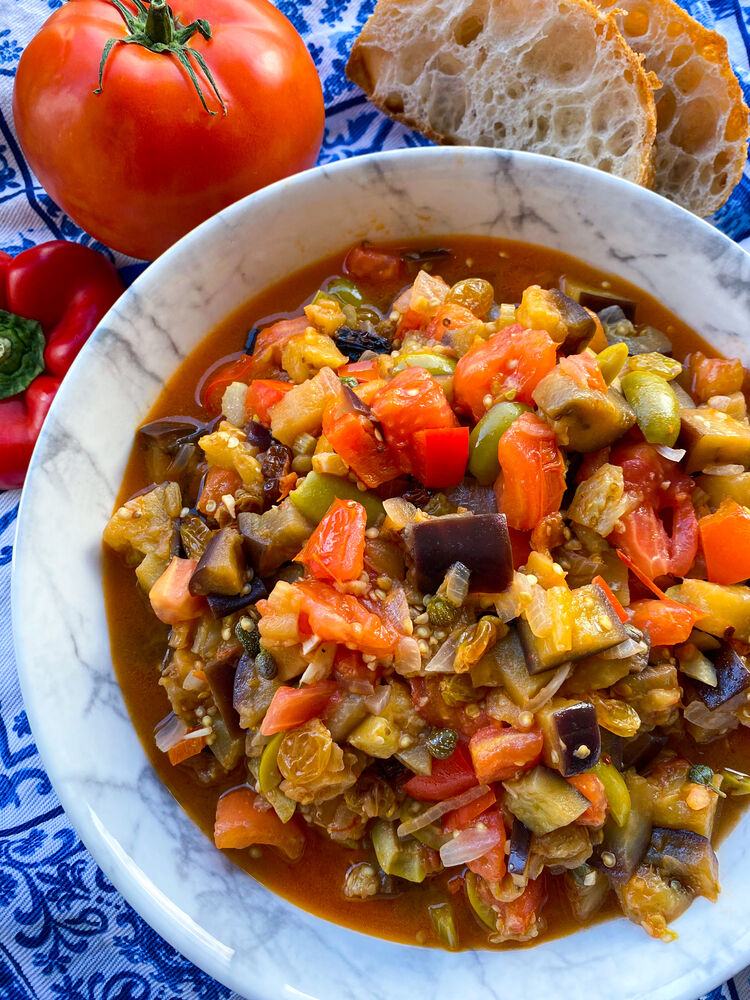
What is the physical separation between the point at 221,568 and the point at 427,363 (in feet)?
4.01

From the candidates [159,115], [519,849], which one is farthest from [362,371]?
[519,849]

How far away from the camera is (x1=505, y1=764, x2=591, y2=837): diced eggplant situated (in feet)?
9.78

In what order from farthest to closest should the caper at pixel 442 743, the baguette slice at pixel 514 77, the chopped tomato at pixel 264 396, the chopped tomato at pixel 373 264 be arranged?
the baguette slice at pixel 514 77 → the chopped tomato at pixel 373 264 → the chopped tomato at pixel 264 396 → the caper at pixel 442 743

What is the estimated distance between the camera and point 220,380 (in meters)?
3.84

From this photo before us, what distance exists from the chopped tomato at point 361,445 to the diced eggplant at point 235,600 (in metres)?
0.62

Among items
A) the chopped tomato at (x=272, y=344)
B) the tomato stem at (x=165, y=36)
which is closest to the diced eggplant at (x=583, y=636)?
the chopped tomato at (x=272, y=344)

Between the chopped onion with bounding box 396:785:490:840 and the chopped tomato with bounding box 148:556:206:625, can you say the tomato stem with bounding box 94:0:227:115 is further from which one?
the chopped onion with bounding box 396:785:490:840

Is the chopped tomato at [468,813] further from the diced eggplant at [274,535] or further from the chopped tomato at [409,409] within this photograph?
the chopped tomato at [409,409]

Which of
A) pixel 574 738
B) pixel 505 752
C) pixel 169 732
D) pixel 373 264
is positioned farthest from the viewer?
pixel 373 264

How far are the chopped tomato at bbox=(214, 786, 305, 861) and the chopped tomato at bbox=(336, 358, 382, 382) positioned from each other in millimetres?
1877

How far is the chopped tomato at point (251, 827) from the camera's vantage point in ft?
11.1

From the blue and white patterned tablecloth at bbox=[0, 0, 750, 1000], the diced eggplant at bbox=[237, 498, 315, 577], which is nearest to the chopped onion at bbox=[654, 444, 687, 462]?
the diced eggplant at bbox=[237, 498, 315, 577]

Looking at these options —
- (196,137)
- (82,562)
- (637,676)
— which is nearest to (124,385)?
(82,562)

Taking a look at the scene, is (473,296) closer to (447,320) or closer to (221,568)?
(447,320)
